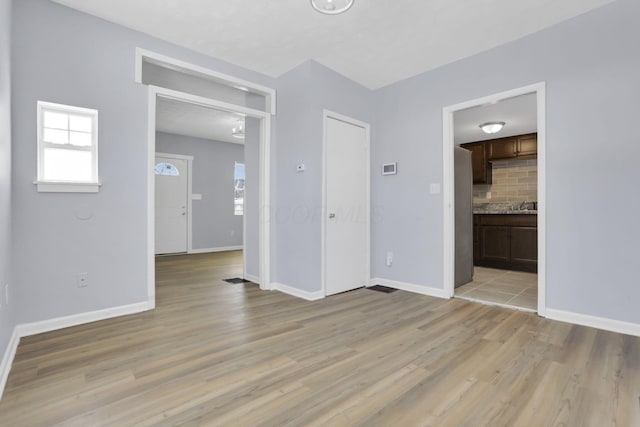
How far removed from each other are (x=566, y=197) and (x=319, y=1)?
2.55m

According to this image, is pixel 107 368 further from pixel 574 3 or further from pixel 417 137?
pixel 574 3

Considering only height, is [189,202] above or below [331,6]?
below

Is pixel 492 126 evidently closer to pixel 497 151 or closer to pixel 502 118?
→ pixel 502 118

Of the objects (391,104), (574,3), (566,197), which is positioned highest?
(574,3)

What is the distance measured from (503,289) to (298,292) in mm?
2457

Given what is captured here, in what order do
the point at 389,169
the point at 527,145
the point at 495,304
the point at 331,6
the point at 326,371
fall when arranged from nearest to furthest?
1. the point at 326,371
2. the point at 331,6
3. the point at 495,304
4. the point at 389,169
5. the point at 527,145

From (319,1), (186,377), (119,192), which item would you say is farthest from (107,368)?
(319,1)

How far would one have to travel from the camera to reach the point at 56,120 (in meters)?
2.53

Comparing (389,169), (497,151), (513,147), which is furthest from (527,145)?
(389,169)

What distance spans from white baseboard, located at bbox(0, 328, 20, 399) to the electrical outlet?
0.46m

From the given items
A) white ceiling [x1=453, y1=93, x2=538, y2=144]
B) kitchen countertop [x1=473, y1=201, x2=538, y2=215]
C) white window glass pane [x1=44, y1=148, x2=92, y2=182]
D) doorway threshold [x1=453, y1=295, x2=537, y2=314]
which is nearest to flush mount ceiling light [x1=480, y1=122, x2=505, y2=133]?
white ceiling [x1=453, y1=93, x2=538, y2=144]

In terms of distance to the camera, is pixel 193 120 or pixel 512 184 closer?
pixel 193 120

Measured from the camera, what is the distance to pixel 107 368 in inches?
73.8

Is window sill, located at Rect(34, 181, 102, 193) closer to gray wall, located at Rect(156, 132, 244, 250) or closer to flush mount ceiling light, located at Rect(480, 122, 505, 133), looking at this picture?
gray wall, located at Rect(156, 132, 244, 250)
